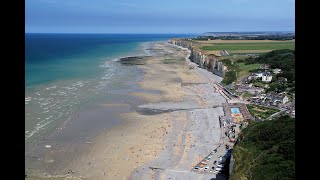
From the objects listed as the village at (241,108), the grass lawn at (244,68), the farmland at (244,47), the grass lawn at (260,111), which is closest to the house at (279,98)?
the village at (241,108)

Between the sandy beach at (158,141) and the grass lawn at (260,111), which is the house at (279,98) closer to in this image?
the grass lawn at (260,111)

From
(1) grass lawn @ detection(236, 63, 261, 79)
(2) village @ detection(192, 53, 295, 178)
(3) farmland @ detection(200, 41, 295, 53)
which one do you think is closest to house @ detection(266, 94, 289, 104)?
(2) village @ detection(192, 53, 295, 178)

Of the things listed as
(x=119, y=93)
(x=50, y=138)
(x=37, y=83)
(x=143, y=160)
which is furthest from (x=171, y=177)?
(x=37, y=83)

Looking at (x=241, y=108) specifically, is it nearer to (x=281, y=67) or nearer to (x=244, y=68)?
(x=281, y=67)

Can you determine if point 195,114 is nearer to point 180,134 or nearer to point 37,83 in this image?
point 180,134
